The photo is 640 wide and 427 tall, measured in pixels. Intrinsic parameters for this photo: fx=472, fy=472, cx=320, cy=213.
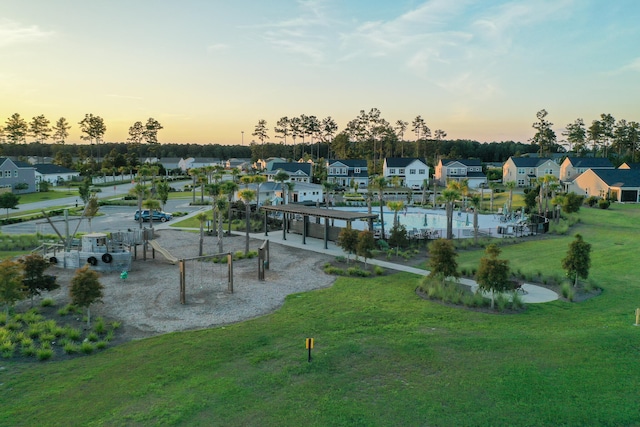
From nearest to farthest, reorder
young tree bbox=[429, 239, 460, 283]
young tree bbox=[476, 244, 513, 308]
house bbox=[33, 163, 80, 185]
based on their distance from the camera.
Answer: young tree bbox=[476, 244, 513, 308]
young tree bbox=[429, 239, 460, 283]
house bbox=[33, 163, 80, 185]

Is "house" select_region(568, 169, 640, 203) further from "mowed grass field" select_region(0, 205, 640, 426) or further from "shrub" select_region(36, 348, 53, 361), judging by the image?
"shrub" select_region(36, 348, 53, 361)

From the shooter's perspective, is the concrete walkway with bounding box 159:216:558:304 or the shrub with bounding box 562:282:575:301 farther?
the concrete walkway with bounding box 159:216:558:304

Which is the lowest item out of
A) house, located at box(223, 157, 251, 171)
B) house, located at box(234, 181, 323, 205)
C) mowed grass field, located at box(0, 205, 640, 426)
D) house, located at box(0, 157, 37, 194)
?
mowed grass field, located at box(0, 205, 640, 426)

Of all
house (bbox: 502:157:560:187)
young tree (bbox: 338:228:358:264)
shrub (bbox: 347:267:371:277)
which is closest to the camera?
shrub (bbox: 347:267:371:277)

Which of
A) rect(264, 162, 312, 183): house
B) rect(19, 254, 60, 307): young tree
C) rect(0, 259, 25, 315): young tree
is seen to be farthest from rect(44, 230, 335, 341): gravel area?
rect(264, 162, 312, 183): house

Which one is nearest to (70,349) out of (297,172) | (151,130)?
(297,172)
